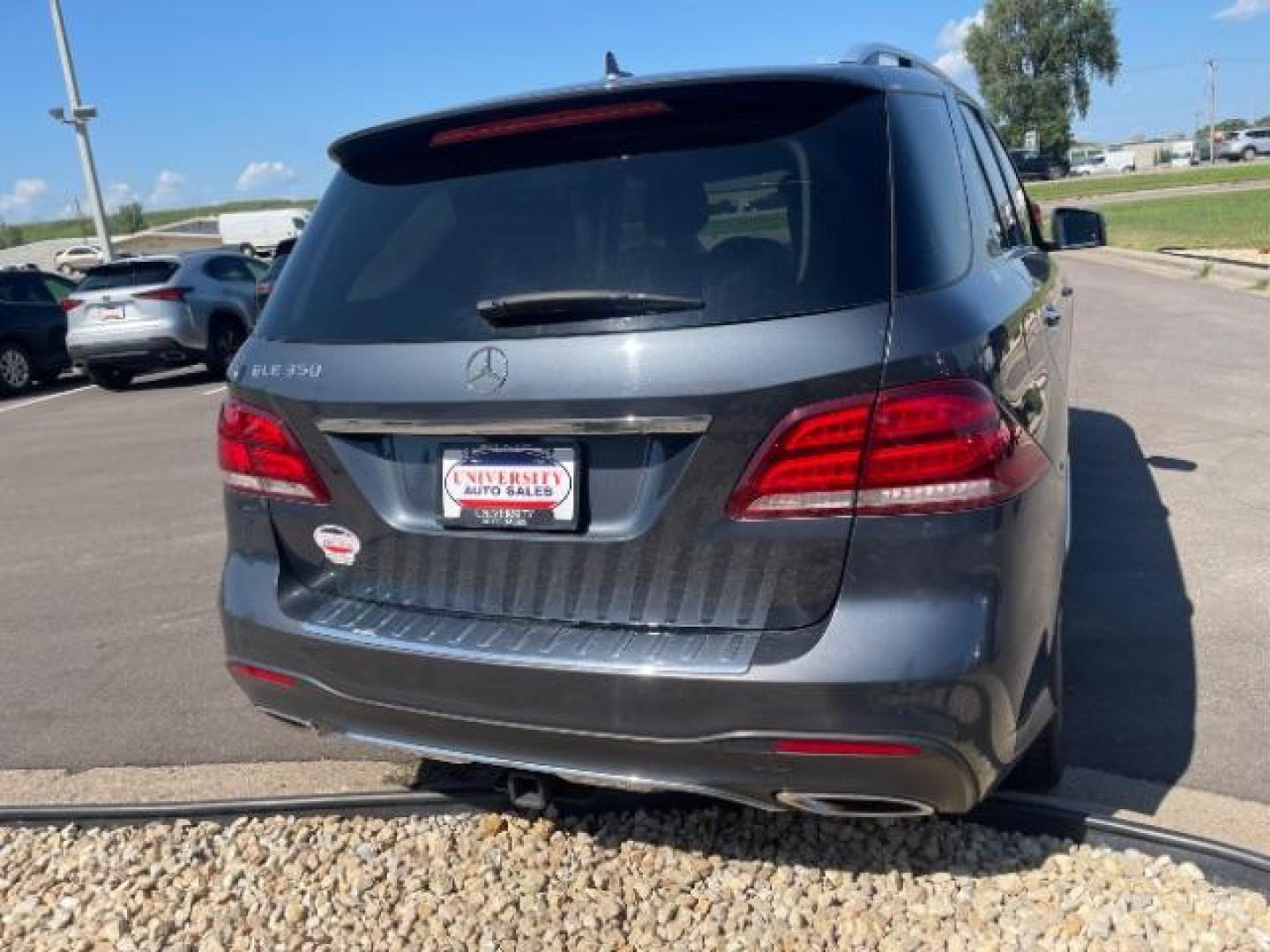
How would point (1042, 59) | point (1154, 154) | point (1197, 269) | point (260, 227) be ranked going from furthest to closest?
point (1154, 154) → point (1042, 59) → point (260, 227) → point (1197, 269)

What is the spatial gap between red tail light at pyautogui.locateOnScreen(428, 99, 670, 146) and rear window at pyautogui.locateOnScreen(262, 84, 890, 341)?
0.8 inches

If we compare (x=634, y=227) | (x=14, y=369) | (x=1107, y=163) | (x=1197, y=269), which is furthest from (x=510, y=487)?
(x=1107, y=163)

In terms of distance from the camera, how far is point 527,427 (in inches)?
90.0

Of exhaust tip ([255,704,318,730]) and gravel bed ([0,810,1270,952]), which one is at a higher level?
exhaust tip ([255,704,318,730])

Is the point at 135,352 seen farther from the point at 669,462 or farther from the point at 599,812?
the point at 669,462

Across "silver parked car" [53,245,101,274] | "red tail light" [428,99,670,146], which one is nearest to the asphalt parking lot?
"red tail light" [428,99,670,146]

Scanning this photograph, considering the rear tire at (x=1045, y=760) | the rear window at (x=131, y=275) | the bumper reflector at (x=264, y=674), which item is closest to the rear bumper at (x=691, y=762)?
the bumper reflector at (x=264, y=674)

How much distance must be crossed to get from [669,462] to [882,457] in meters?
0.41

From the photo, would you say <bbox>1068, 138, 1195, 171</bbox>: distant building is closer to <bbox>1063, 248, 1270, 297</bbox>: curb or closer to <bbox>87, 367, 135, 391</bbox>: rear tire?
<bbox>1063, 248, 1270, 297</bbox>: curb

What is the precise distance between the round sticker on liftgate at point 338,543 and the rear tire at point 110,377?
12582 mm

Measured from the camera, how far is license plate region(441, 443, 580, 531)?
230 cm

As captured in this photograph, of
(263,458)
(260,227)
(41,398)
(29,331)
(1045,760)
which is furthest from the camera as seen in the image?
(260,227)

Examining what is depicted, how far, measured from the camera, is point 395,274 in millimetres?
2594

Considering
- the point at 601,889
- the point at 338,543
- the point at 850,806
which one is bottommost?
the point at 601,889
